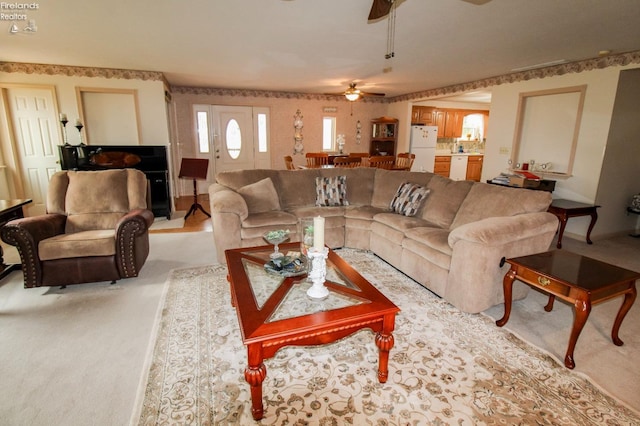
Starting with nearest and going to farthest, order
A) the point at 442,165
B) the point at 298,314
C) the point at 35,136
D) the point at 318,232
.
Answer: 1. the point at 298,314
2. the point at 318,232
3. the point at 35,136
4. the point at 442,165

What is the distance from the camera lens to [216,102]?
720 centimetres

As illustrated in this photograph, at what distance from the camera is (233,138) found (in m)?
7.53

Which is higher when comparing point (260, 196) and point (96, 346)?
point (260, 196)

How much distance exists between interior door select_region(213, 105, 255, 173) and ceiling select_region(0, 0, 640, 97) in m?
2.03

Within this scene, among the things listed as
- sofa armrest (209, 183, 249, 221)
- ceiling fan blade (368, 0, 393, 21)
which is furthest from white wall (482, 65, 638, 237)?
sofa armrest (209, 183, 249, 221)

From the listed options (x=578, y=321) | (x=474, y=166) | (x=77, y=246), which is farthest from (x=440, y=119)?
(x=77, y=246)

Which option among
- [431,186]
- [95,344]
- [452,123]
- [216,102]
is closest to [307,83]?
[216,102]

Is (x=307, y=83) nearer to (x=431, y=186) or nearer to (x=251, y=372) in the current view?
(x=431, y=186)

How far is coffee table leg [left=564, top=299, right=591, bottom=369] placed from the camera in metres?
1.74

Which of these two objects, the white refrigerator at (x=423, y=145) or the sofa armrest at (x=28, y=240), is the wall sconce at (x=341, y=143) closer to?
the white refrigerator at (x=423, y=145)

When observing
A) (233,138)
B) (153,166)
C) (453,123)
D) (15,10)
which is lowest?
(153,166)

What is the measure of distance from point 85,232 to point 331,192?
262cm

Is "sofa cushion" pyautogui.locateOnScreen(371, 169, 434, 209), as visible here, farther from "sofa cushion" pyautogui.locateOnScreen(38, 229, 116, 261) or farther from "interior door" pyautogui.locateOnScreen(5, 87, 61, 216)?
"interior door" pyautogui.locateOnScreen(5, 87, 61, 216)

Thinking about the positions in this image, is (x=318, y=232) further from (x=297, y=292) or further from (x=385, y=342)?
(x=385, y=342)
